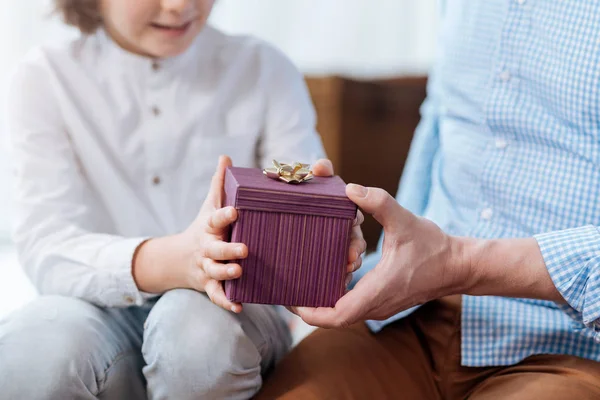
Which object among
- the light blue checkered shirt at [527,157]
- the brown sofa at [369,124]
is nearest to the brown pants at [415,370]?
the light blue checkered shirt at [527,157]

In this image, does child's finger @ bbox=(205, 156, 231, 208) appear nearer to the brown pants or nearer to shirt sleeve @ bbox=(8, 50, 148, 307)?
shirt sleeve @ bbox=(8, 50, 148, 307)

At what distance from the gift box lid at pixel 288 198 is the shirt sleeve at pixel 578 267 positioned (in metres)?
0.27

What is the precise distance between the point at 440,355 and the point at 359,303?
0.79 feet

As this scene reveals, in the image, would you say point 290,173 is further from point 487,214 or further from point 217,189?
point 487,214

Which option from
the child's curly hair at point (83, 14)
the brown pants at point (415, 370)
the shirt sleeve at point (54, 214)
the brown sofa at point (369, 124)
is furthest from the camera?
the brown sofa at point (369, 124)

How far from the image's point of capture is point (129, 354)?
3.42ft

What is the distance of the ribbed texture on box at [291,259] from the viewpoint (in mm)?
880

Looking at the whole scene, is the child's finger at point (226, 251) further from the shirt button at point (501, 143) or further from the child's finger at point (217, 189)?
the shirt button at point (501, 143)

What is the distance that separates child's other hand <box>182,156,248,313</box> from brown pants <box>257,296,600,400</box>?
7.0 inches

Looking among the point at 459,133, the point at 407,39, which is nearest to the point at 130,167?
the point at 459,133

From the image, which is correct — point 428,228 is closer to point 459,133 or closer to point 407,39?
point 459,133

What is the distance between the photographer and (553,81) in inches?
42.3

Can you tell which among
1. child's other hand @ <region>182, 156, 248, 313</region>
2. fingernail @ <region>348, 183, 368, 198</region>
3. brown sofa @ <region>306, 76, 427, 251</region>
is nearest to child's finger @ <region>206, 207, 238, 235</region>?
child's other hand @ <region>182, 156, 248, 313</region>

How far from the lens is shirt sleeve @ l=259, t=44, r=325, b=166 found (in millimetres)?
1278
